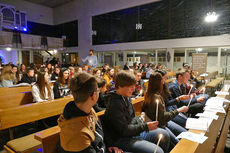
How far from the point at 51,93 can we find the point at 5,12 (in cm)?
1134

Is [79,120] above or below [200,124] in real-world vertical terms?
above

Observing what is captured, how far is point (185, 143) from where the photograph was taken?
154cm

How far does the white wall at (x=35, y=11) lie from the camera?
14273 millimetres

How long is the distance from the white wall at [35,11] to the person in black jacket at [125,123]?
1623 cm

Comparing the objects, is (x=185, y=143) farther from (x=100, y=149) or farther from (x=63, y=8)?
(x=63, y=8)

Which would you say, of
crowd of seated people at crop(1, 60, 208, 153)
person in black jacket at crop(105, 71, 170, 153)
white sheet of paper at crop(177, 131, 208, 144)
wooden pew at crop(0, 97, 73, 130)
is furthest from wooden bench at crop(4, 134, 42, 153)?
white sheet of paper at crop(177, 131, 208, 144)

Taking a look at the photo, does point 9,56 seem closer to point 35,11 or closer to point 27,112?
point 35,11

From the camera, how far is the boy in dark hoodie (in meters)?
1.13

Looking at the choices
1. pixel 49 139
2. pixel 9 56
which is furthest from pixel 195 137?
pixel 9 56

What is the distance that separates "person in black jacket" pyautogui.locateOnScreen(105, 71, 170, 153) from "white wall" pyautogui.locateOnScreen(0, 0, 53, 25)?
16226 millimetres

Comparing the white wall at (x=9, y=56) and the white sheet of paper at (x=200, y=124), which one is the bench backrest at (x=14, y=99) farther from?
the white wall at (x=9, y=56)

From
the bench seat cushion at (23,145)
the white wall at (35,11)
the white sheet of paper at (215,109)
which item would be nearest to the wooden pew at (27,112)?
the bench seat cushion at (23,145)

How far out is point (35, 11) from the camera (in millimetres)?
15398

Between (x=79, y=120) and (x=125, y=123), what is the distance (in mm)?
632
